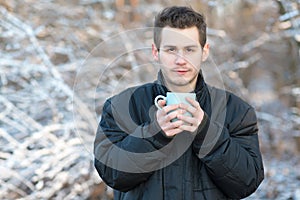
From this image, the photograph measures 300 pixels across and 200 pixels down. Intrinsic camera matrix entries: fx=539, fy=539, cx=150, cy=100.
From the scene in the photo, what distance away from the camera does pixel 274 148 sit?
431 cm

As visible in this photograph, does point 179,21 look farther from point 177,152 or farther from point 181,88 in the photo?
point 177,152

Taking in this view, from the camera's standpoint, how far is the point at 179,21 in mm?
1688

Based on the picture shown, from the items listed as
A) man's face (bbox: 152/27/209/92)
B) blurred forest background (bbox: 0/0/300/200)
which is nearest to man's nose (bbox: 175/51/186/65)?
man's face (bbox: 152/27/209/92)

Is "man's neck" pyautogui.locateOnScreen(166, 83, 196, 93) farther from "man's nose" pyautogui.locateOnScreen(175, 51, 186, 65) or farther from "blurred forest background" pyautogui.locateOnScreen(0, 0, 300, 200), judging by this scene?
"blurred forest background" pyautogui.locateOnScreen(0, 0, 300, 200)

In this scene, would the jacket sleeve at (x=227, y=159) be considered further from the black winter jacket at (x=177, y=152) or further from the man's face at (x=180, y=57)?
the man's face at (x=180, y=57)

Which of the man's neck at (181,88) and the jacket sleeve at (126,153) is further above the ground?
the man's neck at (181,88)

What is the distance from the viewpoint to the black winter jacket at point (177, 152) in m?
1.57

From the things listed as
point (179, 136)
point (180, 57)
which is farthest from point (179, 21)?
point (179, 136)

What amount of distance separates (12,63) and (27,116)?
1.84 ft

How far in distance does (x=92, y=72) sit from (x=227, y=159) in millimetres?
1803

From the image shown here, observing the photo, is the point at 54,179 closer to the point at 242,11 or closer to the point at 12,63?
the point at 12,63

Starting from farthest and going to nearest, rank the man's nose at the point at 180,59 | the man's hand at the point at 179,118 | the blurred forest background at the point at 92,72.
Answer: the blurred forest background at the point at 92,72
the man's nose at the point at 180,59
the man's hand at the point at 179,118

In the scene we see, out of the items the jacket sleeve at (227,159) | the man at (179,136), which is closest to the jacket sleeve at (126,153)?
the man at (179,136)

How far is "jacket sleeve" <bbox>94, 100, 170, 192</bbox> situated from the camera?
1565mm
